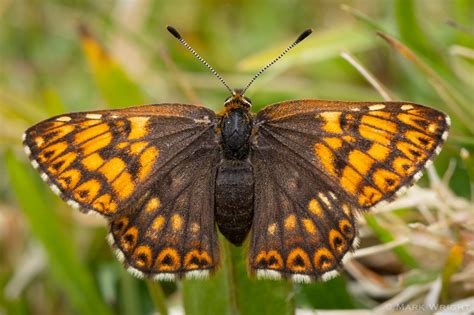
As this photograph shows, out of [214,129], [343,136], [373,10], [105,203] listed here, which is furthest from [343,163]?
[373,10]

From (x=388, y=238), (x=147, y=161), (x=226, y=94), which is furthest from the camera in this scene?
(x=226, y=94)

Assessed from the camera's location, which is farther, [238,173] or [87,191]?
[238,173]

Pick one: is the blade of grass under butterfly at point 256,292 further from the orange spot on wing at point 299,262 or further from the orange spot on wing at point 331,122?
the orange spot on wing at point 331,122

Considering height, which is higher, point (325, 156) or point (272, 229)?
point (325, 156)

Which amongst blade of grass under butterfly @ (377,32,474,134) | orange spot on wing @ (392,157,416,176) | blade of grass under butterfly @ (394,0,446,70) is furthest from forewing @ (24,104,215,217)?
blade of grass under butterfly @ (394,0,446,70)

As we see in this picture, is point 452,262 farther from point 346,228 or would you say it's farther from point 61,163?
point 61,163

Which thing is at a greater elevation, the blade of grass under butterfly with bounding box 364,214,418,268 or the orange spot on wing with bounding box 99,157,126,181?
the orange spot on wing with bounding box 99,157,126,181

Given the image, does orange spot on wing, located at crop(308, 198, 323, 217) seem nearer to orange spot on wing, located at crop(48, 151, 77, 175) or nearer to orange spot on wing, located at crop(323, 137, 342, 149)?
orange spot on wing, located at crop(323, 137, 342, 149)

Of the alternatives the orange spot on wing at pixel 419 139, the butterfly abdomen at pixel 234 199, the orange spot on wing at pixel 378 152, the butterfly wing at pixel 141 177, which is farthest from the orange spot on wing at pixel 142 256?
the orange spot on wing at pixel 419 139

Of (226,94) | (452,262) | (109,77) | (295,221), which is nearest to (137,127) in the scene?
(295,221)
